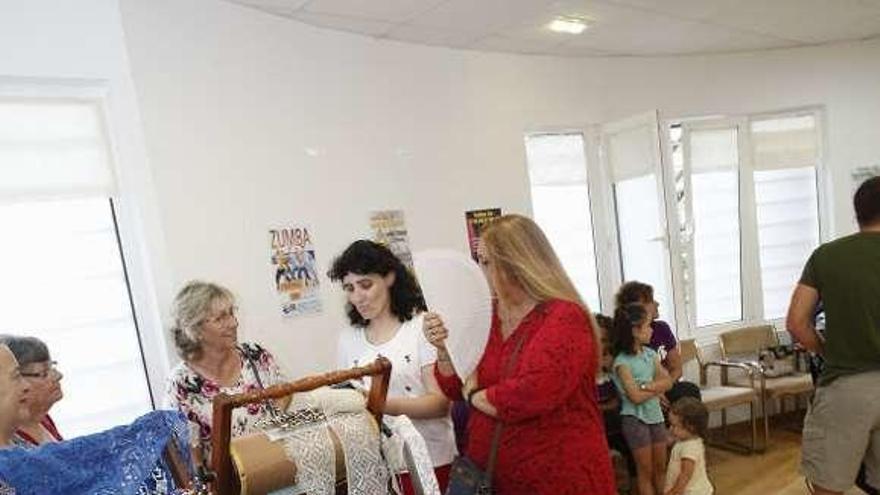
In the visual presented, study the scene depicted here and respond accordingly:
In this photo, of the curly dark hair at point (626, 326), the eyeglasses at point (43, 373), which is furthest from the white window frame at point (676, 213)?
the eyeglasses at point (43, 373)

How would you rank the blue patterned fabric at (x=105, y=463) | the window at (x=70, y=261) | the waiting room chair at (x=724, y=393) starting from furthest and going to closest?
the waiting room chair at (x=724, y=393) → the window at (x=70, y=261) → the blue patterned fabric at (x=105, y=463)

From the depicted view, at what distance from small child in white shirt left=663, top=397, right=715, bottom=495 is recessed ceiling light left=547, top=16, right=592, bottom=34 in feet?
7.31

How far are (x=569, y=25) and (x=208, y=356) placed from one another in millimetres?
2882

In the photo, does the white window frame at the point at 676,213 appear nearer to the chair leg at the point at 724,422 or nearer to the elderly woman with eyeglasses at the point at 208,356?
the chair leg at the point at 724,422

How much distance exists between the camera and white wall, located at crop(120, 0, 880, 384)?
254 centimetres

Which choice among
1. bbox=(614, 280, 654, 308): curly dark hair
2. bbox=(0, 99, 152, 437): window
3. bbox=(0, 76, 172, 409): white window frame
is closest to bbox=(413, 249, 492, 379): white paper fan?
bbox=(0, 76, 172, 409): white window frame

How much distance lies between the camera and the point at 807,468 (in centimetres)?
226

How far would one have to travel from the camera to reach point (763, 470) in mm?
3699

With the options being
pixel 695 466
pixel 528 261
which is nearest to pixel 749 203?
pixel 695 466

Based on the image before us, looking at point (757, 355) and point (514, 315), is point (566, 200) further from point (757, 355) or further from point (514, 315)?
point (514, 315)

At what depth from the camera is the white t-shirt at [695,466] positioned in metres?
→ 2.82

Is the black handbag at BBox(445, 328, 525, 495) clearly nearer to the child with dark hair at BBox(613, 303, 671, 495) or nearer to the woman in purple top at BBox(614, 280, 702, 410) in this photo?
the child with dark hair at BBox(613, 303, 671, 495)

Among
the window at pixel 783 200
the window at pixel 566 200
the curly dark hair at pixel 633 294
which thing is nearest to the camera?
the curly dark hair at pixel 633 294

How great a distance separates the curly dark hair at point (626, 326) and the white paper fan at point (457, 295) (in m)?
2.11
